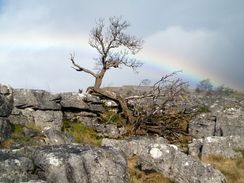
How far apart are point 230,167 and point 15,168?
1023 centimetres

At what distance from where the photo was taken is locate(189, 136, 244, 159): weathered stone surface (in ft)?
66.5

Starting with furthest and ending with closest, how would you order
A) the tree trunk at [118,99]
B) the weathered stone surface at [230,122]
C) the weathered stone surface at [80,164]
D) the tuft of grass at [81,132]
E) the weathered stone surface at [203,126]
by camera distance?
the tree trunk at [118,99]
the weathered stone surface at [203,126]
the weathered stone surface at [230,122]
the tuft of grass at [81,132]
the weathered stone surface at [80,164]

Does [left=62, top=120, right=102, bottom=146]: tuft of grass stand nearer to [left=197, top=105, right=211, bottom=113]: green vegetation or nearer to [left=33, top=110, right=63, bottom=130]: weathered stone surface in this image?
[left=33, top=110, right=63, bottom=130]: weathered stone surface

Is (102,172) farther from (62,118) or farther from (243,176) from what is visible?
(62,118)

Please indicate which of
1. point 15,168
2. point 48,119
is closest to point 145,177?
point 15,168

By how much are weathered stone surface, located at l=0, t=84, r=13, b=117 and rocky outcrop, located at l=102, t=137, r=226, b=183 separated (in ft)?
23.0

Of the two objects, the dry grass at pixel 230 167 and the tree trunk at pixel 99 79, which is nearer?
the dry grass at pixel 230 167

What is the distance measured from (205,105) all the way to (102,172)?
19.4 metres

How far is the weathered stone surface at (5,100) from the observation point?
20.9 m

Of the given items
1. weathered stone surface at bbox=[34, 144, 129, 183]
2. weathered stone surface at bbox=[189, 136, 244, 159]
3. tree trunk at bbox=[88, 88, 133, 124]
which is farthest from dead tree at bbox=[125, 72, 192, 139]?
weathered stone surface at bbox=[34, 144, 129, 183]

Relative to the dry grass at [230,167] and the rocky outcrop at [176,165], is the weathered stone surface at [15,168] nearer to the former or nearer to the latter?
the rocky outcrop at [176,165]

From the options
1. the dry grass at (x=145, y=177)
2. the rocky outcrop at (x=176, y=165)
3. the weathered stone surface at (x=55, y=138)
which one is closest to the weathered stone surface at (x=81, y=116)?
the weathered stone surface at (x=55, y=138)

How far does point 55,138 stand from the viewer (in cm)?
1942

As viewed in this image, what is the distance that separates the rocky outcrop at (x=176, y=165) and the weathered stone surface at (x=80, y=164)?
2593mm
